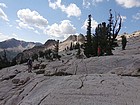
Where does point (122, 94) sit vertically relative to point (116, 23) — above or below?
below

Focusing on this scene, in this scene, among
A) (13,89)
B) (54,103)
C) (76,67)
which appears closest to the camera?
(54,103)

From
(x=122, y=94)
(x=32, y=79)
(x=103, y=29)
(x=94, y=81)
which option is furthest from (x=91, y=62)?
(x=103, y=29)

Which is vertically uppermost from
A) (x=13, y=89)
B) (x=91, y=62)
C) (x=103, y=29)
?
(x=103, y=29)

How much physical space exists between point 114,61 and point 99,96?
53.4 ft

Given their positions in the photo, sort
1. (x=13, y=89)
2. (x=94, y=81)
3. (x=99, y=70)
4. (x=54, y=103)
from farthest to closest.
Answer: (x=99, y=70) → (x=13, y=89) → (x=94, y=81) → (x=54, y=103)

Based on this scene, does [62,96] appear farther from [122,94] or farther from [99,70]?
[99,70]

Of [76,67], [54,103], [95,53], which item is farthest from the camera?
[95,53]

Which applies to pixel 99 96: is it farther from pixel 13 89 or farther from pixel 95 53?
pixel 95 53

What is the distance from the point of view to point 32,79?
74.6ft

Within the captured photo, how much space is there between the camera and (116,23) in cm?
5303

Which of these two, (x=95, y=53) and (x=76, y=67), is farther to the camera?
(x=95, y=53)

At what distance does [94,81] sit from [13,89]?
8.51 meters

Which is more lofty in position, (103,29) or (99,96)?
(103,29)

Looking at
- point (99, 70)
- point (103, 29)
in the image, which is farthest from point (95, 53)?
point (99, 70)
